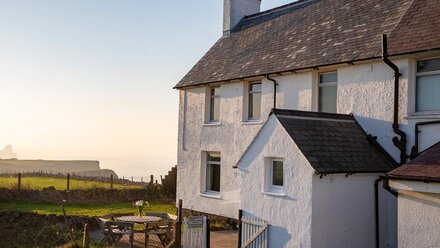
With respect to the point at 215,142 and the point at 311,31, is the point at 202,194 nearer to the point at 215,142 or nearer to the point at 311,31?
the point at 215,142

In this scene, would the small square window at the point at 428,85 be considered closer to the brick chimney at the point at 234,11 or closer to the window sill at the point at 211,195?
the window sill at the point at 211,195

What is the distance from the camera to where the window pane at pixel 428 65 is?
1249cm

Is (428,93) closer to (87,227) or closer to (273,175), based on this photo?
(273,175)

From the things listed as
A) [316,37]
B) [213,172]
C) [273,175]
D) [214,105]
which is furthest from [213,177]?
[273,175]

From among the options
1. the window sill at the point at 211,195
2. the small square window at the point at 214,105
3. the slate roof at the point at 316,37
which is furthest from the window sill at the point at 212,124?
the window sill at the point at 211,195

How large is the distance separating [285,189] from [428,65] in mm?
4913

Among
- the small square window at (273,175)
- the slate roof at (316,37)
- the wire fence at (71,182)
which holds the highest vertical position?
the slate roof at (316,37)

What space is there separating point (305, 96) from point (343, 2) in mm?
4637

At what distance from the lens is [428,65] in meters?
12.7

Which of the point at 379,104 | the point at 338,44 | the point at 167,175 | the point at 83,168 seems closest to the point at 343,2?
the point at 338,44

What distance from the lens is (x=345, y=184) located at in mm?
11891

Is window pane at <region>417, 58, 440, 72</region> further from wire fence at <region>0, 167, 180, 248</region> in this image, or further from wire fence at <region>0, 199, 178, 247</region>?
wire fence at <region>0, 167, 180, 248</region>

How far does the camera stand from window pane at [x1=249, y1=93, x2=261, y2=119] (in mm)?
18000

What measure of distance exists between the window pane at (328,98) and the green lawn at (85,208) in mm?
12076
